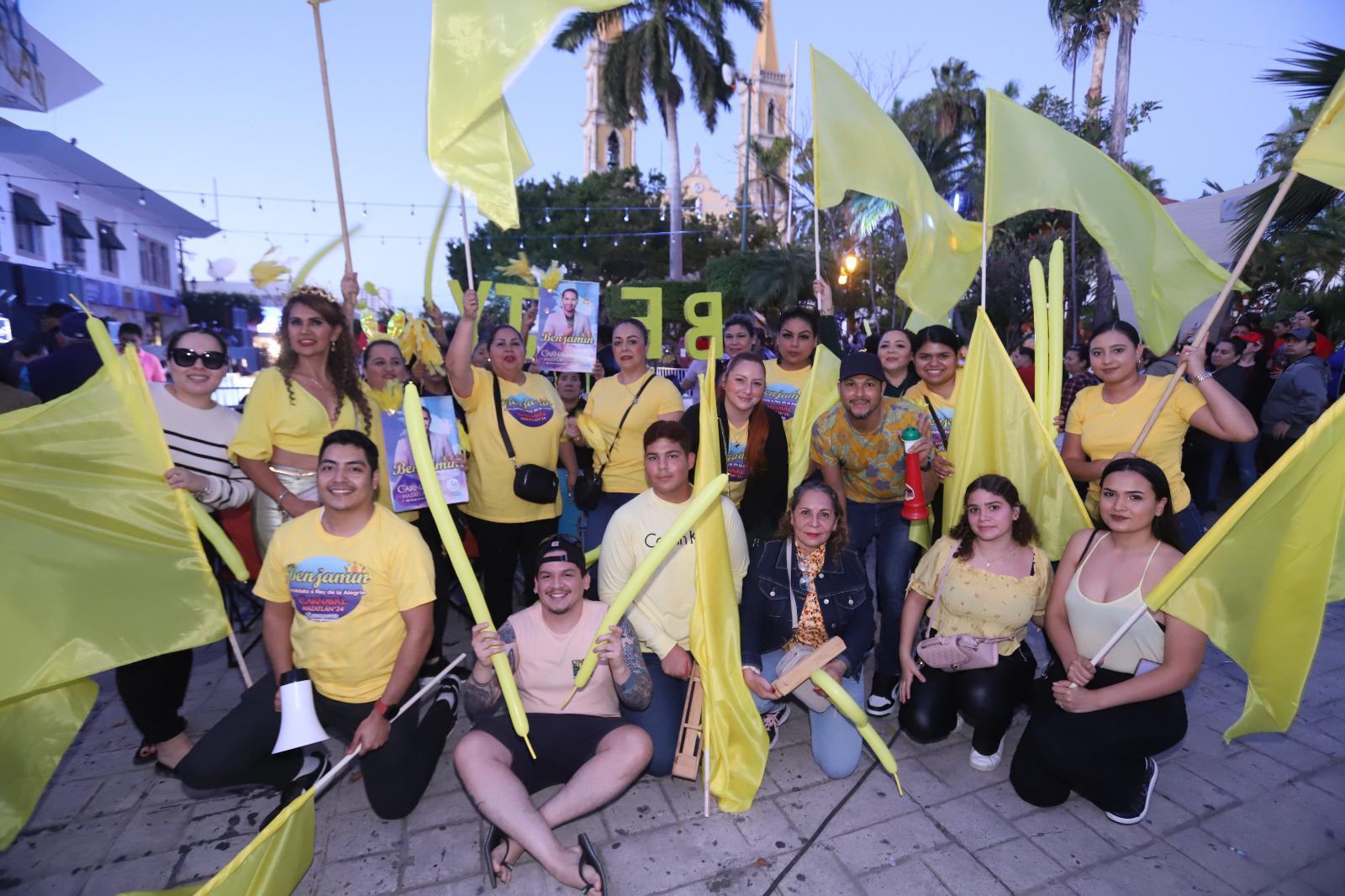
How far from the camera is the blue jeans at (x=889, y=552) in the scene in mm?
4121

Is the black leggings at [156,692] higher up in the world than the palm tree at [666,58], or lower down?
lower down

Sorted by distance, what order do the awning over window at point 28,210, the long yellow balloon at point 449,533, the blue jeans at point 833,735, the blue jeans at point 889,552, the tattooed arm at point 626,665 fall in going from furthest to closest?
1. the awning over window at point 28,210
2. the blue jeans at point 889,552
3. the blue jeans at point 833,735
4. the tattooed arm at point 626,665
5. the long yellow balloon at point 449,533

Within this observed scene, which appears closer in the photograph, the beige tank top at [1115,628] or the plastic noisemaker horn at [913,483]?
the beige tank top at [1115,628]

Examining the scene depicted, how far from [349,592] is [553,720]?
1013 millimetres

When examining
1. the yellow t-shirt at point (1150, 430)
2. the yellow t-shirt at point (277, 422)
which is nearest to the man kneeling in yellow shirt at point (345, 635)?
the yellow t-shirt at point (277, 422)

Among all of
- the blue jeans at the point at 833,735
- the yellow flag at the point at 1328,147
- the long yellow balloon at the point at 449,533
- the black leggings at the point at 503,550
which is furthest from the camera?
the black leggings at the point at 503,550

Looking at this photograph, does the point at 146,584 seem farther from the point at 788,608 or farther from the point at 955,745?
the point at 955,745

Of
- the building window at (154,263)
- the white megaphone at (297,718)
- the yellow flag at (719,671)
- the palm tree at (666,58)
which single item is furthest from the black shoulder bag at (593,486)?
the building window at (154,263)

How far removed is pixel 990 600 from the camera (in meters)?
3.38

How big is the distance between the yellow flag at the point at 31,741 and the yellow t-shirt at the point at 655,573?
6.92ft

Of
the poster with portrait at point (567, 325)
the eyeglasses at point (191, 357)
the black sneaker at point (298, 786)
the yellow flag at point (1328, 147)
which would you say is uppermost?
the yellow flag at point (1328, 147)

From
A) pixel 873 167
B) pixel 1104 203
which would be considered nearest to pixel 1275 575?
pixel 1104 203

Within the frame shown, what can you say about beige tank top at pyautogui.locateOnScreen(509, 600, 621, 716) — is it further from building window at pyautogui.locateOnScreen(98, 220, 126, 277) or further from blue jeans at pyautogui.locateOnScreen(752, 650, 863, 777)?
building window at pyautogui.locateOnScreen(98, 220, 126, 277)

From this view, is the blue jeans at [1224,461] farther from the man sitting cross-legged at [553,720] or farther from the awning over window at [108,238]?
the awning over window at [108,238]
